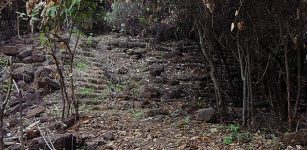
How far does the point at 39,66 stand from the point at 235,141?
17.8ft

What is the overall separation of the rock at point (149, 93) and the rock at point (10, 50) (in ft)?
11.8

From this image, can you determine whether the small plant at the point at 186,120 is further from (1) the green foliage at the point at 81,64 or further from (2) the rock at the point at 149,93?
(1) the green foliage at the point at 81,64

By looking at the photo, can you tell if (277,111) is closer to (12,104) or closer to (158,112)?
(158,112)

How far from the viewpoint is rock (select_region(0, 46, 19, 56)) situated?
34.6ft

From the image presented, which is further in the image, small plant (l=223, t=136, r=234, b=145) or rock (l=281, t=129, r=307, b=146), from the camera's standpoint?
small plant (l=223, t=136, r=234, b=145)

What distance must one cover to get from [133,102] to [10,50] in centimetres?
409

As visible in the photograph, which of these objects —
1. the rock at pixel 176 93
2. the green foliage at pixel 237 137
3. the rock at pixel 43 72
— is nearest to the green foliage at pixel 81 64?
the rock at pixel 43 72

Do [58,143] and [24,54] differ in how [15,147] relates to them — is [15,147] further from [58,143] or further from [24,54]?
[24,54]

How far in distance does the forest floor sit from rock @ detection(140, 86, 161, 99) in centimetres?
2

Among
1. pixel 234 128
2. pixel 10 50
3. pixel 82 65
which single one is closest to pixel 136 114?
pixel 234 128

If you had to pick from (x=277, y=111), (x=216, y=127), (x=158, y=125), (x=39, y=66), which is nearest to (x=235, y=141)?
(x=216, y=127)

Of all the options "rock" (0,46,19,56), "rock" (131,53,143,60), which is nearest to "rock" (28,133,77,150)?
"rock" (0,46,19,56)

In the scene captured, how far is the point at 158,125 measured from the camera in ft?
21.3

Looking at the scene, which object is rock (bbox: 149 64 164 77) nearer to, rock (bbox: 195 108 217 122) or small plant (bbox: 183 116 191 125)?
small plant (bbox: 183 116 191 125)
